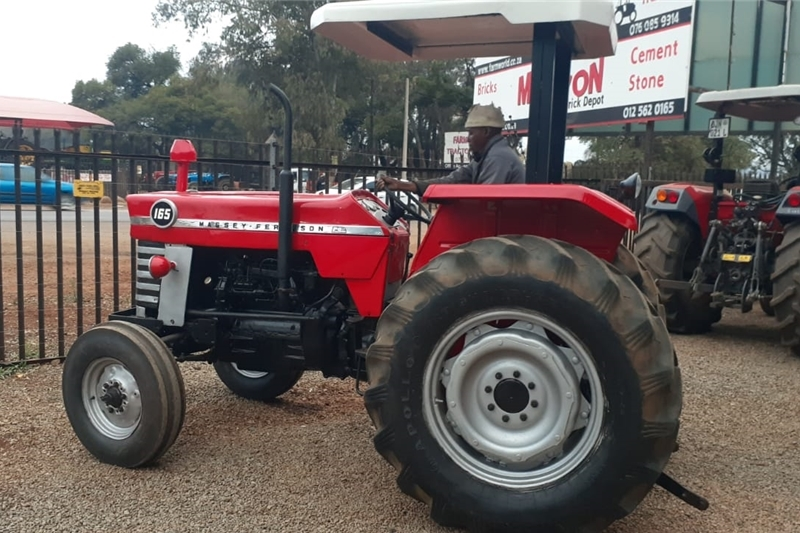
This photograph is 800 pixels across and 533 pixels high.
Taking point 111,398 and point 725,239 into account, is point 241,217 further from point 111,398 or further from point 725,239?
point 725,239

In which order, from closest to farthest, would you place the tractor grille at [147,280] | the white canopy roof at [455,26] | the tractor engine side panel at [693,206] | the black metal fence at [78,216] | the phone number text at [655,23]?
the white canopy roof at [455,26] < the tractor grille at [147,280] < the black metal fence at [78,216] < the tractor engine side panel at [693,206] < the phone number text at [655,23]

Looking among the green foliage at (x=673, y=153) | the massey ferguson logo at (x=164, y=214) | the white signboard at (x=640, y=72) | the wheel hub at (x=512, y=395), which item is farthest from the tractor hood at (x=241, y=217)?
the green foliage at (x=673, y=153)

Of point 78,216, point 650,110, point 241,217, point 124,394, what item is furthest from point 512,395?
point 650,110

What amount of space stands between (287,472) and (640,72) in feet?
42.7

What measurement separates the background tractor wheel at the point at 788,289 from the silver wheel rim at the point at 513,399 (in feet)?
12.5

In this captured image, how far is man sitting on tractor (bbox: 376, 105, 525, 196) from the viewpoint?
3.73 m

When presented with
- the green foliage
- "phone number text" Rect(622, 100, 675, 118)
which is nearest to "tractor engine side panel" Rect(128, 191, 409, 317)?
"phone number text" Rect(622, 100, 675, 118)

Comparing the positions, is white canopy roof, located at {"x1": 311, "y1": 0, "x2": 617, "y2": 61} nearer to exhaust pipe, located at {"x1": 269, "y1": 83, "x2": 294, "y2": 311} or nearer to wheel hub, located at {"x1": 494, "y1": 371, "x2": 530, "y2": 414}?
exhaust pipe, located at {"x1": 269, "y1": 83, "x2": 294, "y2": 311}

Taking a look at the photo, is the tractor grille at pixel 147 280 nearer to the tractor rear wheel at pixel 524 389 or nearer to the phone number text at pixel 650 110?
the tractor rear wheel at pixel 524 389

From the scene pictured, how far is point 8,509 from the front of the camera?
10.3 feet

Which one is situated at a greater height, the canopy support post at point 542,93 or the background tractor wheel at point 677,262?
the canopy support post at point 542,93

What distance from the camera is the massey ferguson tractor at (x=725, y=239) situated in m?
6.12

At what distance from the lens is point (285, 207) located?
11.6 feet

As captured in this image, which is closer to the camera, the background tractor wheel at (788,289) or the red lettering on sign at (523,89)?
the background tractor wheel at (788,289)
